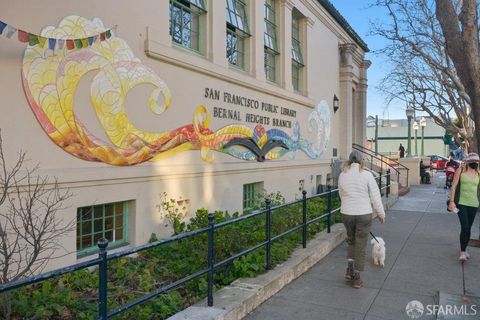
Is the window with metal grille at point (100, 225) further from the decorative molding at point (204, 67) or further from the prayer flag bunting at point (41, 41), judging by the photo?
the decorative molding at point (204, 67)

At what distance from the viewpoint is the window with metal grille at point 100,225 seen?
219 inches

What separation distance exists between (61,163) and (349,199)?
3667 mm

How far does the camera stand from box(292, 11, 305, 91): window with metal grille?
1277 cm

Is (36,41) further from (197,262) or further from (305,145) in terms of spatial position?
(305,145)

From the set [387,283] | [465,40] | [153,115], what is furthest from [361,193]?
[465,40]

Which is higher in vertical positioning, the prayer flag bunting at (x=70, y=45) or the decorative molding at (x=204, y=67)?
the decorative molding at (x=204, y=67)

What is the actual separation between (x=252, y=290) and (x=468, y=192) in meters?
4.15

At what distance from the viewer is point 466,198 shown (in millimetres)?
6844

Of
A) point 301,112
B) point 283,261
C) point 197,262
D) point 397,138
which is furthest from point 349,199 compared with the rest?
point 397,138

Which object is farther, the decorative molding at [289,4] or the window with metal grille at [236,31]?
the decorative molding at [289,4]

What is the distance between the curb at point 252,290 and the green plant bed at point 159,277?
0.17m

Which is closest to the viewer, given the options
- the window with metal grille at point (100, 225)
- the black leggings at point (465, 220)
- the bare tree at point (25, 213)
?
the bare tree at point (25, 213)

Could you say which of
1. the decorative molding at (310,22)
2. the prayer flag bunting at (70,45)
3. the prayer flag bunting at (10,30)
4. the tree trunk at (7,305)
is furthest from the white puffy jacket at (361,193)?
the decorative molding at (310,22)

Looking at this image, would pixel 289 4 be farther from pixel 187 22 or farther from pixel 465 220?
pixel 465 220
